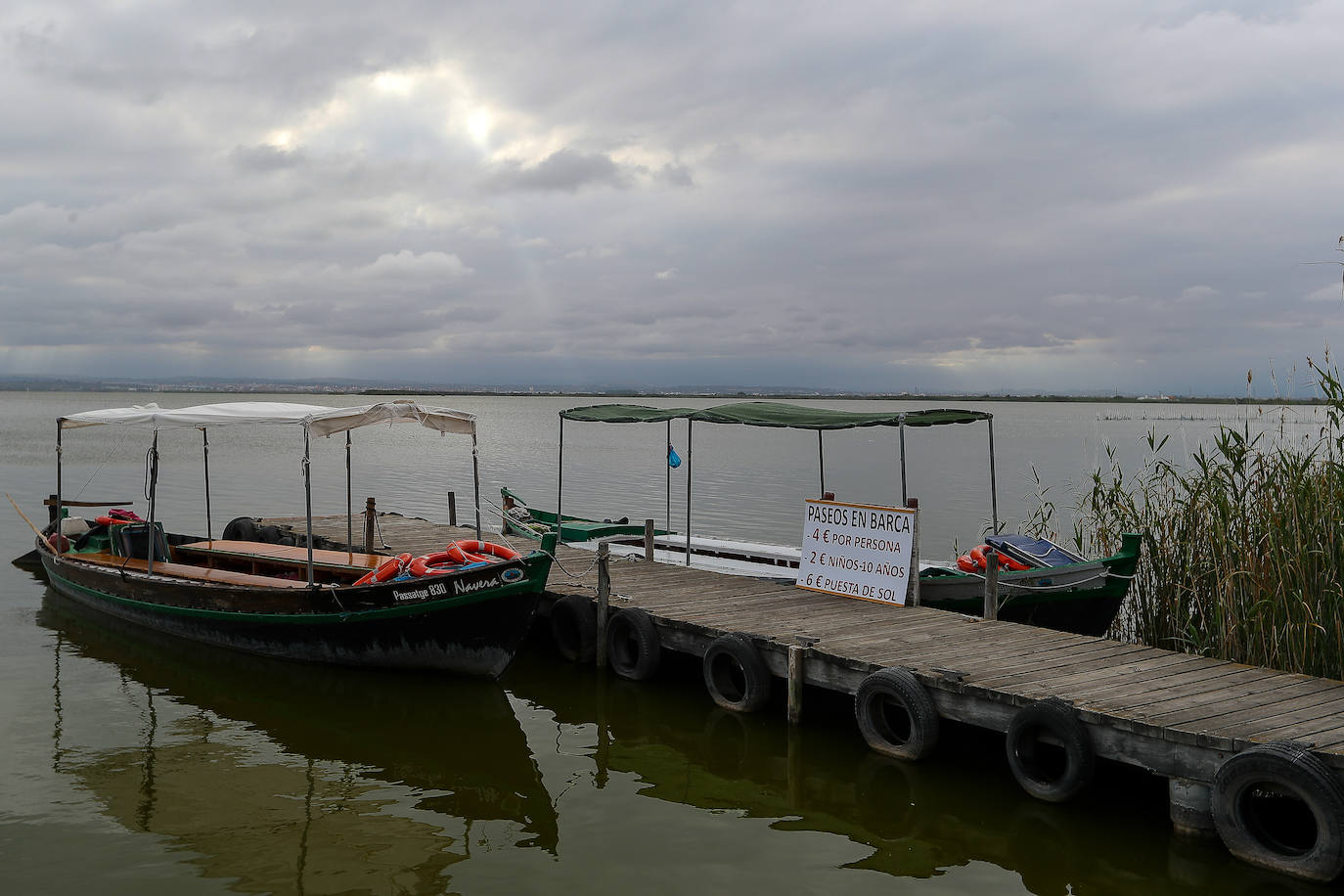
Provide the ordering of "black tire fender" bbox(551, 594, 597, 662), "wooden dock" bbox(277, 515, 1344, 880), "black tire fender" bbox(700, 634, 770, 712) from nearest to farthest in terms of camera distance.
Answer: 1. "wooden dock" bbox(277, 515, 1344, 880)
2. "black tire fender" bbox(700, 634, 770, 712)
3. "black tire fender" bbox(551, 594, 597, 662)

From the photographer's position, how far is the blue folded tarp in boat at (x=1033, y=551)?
40.8ft

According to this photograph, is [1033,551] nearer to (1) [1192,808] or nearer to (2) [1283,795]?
(1) [1192,808]

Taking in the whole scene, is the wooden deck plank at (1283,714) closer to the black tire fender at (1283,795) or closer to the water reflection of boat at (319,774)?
the black tire fender at (1283,795)

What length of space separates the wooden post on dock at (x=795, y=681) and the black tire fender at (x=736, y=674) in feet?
1.13

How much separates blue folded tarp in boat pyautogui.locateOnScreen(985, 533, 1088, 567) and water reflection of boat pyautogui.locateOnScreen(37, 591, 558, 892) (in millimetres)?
6621

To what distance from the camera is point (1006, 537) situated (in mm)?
12883

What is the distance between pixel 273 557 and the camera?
1462cm

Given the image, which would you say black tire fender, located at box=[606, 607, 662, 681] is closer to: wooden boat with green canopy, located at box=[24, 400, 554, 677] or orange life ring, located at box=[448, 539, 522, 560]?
wooden boat with green canopy, located at box=[24, 400, 554, 677]

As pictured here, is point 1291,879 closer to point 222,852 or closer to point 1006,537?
point 1006,537

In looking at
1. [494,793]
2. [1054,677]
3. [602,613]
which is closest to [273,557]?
[602,613]

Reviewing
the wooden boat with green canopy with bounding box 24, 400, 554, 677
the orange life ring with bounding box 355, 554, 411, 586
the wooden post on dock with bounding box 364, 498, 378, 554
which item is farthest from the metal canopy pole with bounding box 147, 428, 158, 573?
the orange life ring with bounding box 355, 554, 411, 586

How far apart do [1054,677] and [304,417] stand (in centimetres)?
902

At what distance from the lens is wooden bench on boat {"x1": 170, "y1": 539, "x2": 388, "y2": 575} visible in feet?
45.2

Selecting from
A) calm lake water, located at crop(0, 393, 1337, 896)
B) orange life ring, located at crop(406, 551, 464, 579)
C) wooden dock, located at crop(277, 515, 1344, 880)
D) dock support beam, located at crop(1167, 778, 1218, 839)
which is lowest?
calm lake water, located at crop(0, 393, 1337, 896)
